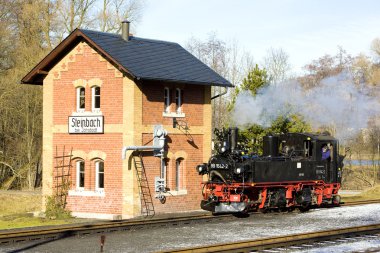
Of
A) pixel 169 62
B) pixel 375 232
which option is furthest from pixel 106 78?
pixel 375 232

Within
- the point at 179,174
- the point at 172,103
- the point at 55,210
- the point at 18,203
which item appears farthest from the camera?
the point at 18,203

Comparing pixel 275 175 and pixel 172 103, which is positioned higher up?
pixel 172 103

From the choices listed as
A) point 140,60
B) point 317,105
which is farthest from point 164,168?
point 317,105

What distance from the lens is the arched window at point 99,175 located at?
24.6m

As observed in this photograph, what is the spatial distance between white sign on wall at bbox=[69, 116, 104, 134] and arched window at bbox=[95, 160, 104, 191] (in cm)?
124

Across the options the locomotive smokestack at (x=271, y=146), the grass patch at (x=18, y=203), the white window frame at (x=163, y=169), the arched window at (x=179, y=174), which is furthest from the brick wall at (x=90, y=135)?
the grass patch at (x=18, y=203)

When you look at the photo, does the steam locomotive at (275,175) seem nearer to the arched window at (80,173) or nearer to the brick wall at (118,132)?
the brick wall at (118,132)

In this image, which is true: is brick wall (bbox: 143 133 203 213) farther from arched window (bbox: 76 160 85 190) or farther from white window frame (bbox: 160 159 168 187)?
arched window (bbox: 76 160 85 190)

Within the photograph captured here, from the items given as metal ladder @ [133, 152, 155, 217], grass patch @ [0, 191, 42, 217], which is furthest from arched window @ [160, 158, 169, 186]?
grass patch @ [0, 191, 42, 217]

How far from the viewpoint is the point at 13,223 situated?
912 inches

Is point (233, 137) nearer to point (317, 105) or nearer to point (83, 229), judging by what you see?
point (83, 229)

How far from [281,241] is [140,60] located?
1111 cm

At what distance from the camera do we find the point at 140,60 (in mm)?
24594

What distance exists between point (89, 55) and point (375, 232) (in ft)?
41.9
